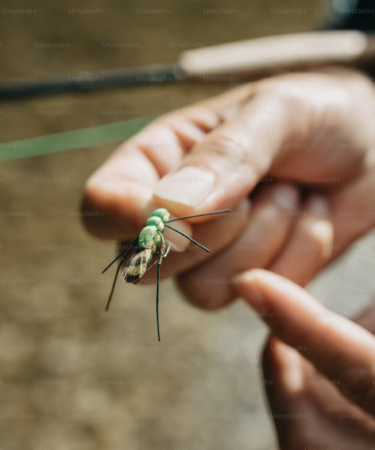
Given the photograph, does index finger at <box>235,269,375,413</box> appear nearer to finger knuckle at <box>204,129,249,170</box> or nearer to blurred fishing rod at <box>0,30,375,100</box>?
finger knuckle at <box>204,129,249,170</box>

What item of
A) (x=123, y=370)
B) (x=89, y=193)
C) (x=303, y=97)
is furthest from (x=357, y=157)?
(x=123, y=370)

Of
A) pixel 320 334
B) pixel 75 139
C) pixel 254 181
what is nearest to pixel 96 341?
pixel 254 181

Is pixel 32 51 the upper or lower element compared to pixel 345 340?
lower

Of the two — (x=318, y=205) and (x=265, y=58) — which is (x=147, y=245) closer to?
(x=318, y=205)

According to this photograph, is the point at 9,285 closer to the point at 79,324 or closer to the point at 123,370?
the point at 79,324

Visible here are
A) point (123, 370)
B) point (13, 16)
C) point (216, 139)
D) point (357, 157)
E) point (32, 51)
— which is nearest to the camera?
point (216, 139)

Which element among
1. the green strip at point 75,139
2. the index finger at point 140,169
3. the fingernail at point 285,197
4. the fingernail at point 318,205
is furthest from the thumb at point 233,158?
the green strip at point 75,139

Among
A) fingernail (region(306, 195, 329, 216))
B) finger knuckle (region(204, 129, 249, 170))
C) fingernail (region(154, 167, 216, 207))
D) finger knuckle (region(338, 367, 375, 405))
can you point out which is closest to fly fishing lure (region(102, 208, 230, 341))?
fingernail (region(154, 167, 216, 207))
